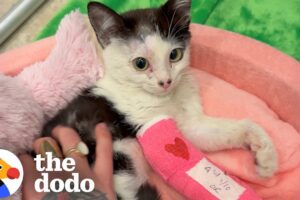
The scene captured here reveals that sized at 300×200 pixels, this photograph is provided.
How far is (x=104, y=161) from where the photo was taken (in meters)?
1.22

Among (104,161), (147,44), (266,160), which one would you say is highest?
(147,44)

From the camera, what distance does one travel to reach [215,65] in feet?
5.38

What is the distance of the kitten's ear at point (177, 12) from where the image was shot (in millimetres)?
1322

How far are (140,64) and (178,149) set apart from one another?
0.96 ft

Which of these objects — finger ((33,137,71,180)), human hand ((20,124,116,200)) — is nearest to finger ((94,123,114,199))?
human hand ((20,124,116,200))

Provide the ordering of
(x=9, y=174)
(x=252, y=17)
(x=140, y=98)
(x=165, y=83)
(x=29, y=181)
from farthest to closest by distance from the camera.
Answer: (x=252, y=17) → (x=140, y=98) → (x=165, y=83) → (x=29, y=181) → (x=9, y=174)

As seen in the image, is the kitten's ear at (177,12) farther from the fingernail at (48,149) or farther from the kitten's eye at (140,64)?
the fingernail at (48,149)

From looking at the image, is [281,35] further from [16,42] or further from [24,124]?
[16,42]

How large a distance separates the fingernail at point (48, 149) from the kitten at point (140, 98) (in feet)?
0.31

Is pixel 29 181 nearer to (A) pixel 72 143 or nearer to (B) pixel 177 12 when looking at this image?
(A) pixel 72 143

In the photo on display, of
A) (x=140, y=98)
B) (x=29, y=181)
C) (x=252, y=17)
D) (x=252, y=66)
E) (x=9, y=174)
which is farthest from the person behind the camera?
(x=252, y=17)

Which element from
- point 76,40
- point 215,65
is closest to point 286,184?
point 215,65

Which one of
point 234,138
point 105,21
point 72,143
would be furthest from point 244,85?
point 72,143

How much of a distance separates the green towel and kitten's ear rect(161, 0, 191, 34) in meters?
0.50
